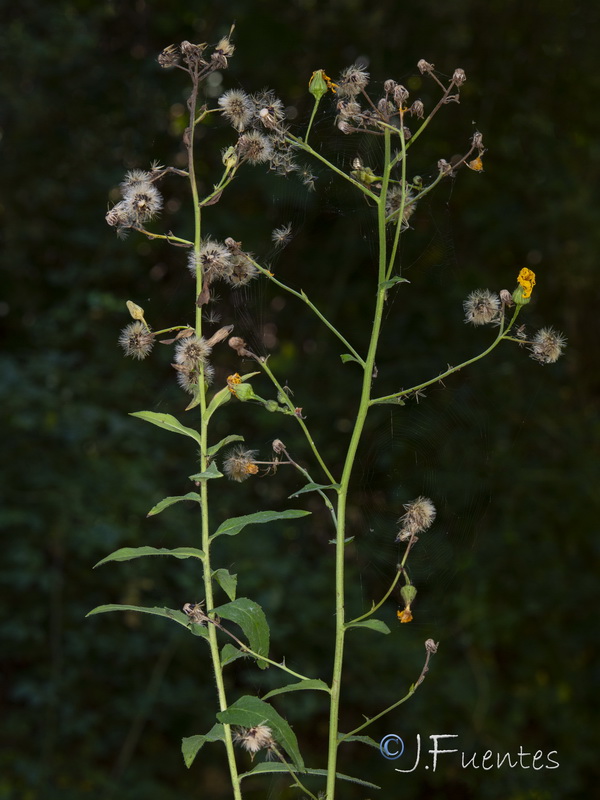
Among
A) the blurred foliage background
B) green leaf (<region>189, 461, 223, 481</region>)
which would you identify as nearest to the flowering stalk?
green leaf (<region>189, 461, 223, 481</region>)

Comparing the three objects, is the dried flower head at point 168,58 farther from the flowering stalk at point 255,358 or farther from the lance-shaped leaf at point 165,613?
the lance-shaped leaf at point 165,613

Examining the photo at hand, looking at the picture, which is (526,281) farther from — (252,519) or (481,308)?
(252,519)

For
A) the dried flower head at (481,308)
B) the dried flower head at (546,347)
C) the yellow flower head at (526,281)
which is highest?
the dried flower head at (481,308)

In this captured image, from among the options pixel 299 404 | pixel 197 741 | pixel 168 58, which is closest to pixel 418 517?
pixel 197 741

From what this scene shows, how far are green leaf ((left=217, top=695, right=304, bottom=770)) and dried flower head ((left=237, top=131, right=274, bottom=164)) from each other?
0.26 metres

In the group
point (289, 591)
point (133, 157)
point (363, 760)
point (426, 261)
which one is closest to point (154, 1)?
point (133, 157)

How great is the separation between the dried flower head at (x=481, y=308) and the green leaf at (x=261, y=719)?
22cm

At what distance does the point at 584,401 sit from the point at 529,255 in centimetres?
42

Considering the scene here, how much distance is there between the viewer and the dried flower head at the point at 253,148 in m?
0.46

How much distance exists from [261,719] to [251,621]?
2.1 inches

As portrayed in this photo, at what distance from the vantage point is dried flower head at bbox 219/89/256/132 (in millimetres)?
481

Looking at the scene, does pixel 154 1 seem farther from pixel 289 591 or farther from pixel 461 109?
pixel 289 591

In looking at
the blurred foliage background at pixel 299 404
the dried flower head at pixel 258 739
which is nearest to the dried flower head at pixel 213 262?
the dried flower head at pixel 258 739

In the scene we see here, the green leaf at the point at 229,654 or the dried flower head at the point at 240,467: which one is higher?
the dried flower head at the point at 240,467
